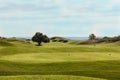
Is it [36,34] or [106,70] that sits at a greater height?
[36,34]

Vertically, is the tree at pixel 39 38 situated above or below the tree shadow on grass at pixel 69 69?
above

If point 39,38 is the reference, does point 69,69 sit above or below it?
below

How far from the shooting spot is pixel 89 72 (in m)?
44.6

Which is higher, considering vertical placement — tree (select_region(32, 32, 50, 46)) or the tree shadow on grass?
tree (select_region(32, 32, 50, 46))

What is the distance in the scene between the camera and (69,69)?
48.4 meters

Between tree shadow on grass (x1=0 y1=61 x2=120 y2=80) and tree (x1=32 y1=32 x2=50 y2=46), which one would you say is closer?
tree shadow on grass (x1=0 y1=61 x2=120 y2=80)

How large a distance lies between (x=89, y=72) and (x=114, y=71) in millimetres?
3648

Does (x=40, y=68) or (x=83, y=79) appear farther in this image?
(x=40, y=68)

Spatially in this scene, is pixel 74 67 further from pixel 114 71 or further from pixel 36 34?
pixel 36 34

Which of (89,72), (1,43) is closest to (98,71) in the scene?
(89,72)

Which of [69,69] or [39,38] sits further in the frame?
[39,38]

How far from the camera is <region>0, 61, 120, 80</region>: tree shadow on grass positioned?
43875 millimetres

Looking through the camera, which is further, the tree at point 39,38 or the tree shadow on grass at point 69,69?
the tree at point 39,38

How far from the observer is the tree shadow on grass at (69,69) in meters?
43.9
